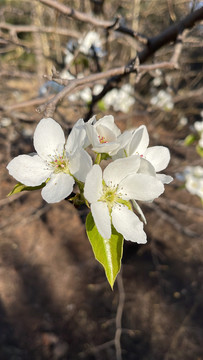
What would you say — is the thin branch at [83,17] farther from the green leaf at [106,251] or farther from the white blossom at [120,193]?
the green leaf at [106,251]

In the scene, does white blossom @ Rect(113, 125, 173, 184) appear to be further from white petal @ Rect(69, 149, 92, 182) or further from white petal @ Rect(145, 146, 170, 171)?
white petal @ Rect(69, 149, 92, 182)

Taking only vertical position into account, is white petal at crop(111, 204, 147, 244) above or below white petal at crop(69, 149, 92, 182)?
below

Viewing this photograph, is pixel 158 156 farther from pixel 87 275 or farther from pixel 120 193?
pixel 87 275

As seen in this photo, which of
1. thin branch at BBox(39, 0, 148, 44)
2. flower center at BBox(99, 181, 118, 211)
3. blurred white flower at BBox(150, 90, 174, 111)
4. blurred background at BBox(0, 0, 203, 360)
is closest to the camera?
flower center at BBox(99, 181, 118, 211)

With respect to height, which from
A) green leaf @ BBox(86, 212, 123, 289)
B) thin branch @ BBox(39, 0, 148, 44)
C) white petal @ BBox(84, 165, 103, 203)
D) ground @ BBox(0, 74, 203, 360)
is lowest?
ground @ BBox(0, 74, 203, 360)

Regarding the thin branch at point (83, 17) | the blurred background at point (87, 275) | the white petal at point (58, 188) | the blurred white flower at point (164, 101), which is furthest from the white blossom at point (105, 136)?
the blurred white flower at point (164, 101)

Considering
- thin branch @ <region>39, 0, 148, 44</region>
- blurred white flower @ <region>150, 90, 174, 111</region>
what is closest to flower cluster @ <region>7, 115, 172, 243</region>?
thin branch @ <region>39, 0, 148, 44</region>

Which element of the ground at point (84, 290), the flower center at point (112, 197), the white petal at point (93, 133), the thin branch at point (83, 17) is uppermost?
the thin branch at point (83, 17)
